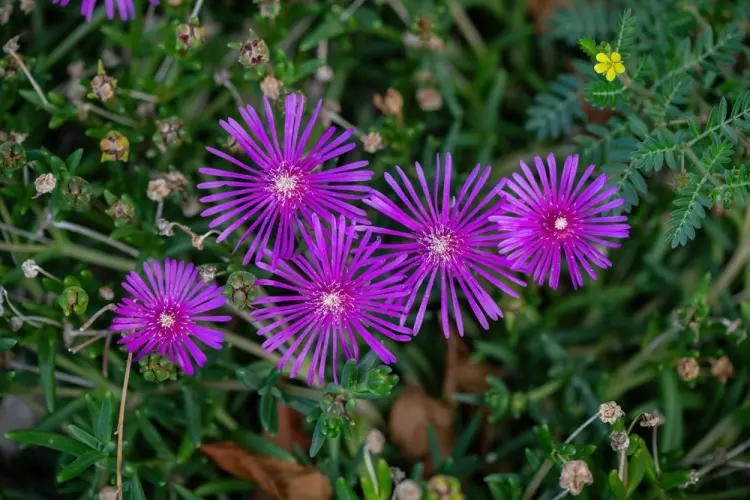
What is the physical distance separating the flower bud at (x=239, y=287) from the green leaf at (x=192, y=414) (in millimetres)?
226

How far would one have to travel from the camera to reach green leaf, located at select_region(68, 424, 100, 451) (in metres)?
0.97

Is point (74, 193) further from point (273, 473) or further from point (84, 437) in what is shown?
point (273, 473)

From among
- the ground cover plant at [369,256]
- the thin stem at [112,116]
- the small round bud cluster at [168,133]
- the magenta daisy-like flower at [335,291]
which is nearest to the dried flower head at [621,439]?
the ground cover plant at [369,256]

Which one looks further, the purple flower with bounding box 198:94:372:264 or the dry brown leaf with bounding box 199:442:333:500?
the dry brown leaf with bounding box 199:442:333:500

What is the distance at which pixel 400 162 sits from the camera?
1.24 metres

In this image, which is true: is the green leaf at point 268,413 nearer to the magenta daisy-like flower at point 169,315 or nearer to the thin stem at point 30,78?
the magenta daisy-like flower at point 169,315

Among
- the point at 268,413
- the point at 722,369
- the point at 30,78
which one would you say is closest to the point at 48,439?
the point at 268,413

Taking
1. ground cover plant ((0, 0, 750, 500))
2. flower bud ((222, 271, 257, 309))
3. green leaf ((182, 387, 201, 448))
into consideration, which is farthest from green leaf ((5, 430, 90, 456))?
flower bud ((222, 271, 257, 309))

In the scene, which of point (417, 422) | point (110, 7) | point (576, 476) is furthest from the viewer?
point (417, 422)

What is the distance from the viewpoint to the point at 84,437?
0.98m

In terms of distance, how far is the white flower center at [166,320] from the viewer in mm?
950

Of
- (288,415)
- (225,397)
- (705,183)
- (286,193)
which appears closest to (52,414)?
(225,397)

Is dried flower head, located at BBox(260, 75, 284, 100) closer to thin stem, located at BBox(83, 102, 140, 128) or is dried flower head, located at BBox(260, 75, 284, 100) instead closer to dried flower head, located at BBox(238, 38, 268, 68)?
dried flower head, located at BBox(238, 38, 268, 68)

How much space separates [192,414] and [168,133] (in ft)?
1.42
